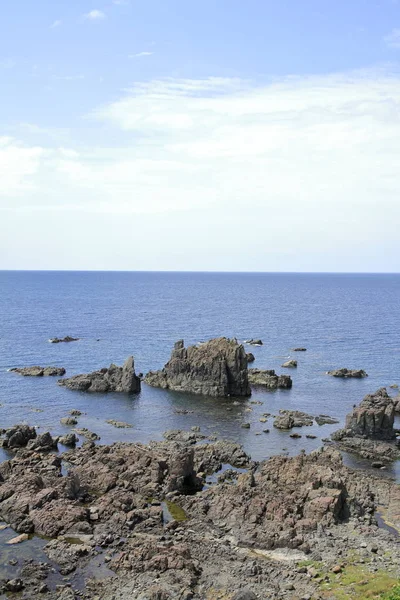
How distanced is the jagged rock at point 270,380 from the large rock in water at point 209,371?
6740 millimetres

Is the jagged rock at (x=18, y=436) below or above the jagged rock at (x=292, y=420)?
below

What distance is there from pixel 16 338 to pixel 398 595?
15367 cm

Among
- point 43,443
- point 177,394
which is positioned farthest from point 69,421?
point 177,394

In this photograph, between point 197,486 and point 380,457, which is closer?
point 197,486

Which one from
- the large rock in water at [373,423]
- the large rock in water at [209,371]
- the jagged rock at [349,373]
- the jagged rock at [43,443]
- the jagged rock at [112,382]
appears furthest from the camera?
the jagged rock at [349,373]

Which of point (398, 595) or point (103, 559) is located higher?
Answer: point (398, 595)

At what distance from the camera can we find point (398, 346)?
165m

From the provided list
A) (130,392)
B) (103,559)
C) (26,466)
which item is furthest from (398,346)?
(103,559)

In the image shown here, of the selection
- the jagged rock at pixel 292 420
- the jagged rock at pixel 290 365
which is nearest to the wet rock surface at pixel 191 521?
the jagged rock at pixel 292 420

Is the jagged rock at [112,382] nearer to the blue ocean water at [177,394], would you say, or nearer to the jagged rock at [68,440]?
the blue ocean water at [177,394]

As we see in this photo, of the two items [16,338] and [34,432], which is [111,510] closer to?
[34,432]

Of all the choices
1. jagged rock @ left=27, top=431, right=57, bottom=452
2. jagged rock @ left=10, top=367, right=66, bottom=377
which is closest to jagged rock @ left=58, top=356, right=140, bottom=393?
jagged rock @ left=10, top=367, right=66, bottom=377

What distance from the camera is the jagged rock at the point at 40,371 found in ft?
423

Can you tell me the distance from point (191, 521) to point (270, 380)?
2544 inches
